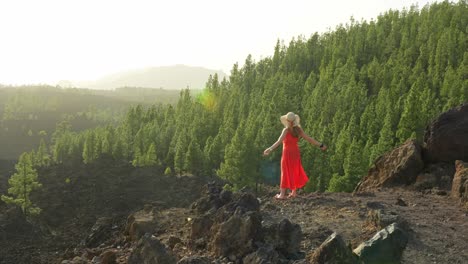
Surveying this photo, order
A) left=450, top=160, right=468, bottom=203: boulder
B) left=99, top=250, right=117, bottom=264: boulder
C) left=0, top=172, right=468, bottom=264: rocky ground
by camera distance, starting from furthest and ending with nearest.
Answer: left=450, top=160, right=468, bottom=203: boulder < left=99, top=250, right=117, bottom=264: boulder < left=0, top=172, right=468, bottom=264: rocky ground

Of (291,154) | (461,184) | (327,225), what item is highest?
(291,154)

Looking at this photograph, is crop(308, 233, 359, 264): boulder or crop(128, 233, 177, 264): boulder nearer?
crop(308, 233, 359, 264): boulder

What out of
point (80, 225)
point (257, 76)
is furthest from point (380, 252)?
point (257, 76)

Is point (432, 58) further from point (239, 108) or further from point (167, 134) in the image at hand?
point (167, 134)

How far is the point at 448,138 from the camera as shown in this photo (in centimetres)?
1506

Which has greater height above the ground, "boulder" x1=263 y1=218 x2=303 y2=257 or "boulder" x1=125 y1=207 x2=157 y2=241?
"boulder" x1=263 y1=218 x2=303 y2=257

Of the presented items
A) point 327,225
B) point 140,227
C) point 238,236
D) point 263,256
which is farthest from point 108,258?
point 327,225

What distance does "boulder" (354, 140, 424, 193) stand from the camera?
1534cm

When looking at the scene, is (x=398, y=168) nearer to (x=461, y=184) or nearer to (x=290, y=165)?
(x=461, y=184)

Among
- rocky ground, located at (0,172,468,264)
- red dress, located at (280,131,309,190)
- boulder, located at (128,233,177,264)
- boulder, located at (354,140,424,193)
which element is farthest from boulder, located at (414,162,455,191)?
boulder, located at (128,233,177,264)

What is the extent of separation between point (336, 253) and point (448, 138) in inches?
402

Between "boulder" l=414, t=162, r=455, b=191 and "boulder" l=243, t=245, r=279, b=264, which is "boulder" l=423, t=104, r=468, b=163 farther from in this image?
"boulder" l=243, t=245, r=279, b=264

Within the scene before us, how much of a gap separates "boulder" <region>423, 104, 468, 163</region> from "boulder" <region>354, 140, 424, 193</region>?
49 cm

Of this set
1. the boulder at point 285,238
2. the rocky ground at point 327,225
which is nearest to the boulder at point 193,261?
the rocky ground at point 327,225
